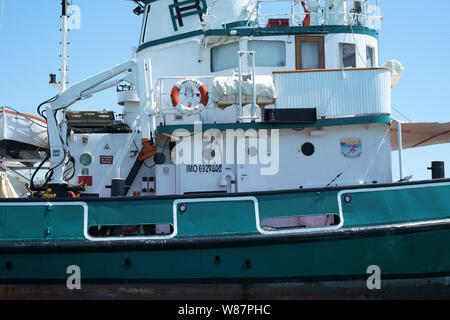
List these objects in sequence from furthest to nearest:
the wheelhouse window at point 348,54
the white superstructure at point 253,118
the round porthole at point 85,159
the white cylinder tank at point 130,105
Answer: the white cylinder tank at point 130,105
the wheelhouse window at point 348,54
the round porthole at point 85,159
the white superstructure at point 253,118

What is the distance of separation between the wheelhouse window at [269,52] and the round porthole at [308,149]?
1585 millimetres

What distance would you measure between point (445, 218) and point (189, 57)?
512 cm

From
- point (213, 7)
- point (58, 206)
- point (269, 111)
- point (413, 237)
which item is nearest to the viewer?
point (413, 237)

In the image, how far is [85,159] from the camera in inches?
337

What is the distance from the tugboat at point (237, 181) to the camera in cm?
635

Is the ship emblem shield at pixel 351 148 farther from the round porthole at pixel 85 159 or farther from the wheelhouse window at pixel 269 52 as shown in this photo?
the round porthole at pixel 85 159

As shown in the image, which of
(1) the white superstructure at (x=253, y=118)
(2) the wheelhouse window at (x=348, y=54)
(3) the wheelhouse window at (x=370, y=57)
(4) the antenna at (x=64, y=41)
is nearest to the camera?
(1) the white superstructure at (x=253, y=118)

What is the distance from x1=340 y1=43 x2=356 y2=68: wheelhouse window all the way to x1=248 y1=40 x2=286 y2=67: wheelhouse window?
1.01 m

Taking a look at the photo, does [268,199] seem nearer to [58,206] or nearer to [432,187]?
[432,187]

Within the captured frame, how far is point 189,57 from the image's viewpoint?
365 inches

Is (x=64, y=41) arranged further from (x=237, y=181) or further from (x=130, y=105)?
(x=237, y=181)

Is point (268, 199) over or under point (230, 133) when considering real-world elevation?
under

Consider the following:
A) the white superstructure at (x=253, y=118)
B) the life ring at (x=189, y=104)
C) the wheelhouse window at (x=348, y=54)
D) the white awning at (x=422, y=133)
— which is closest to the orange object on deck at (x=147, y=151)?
the white superstructure at (x=253, y=118)
